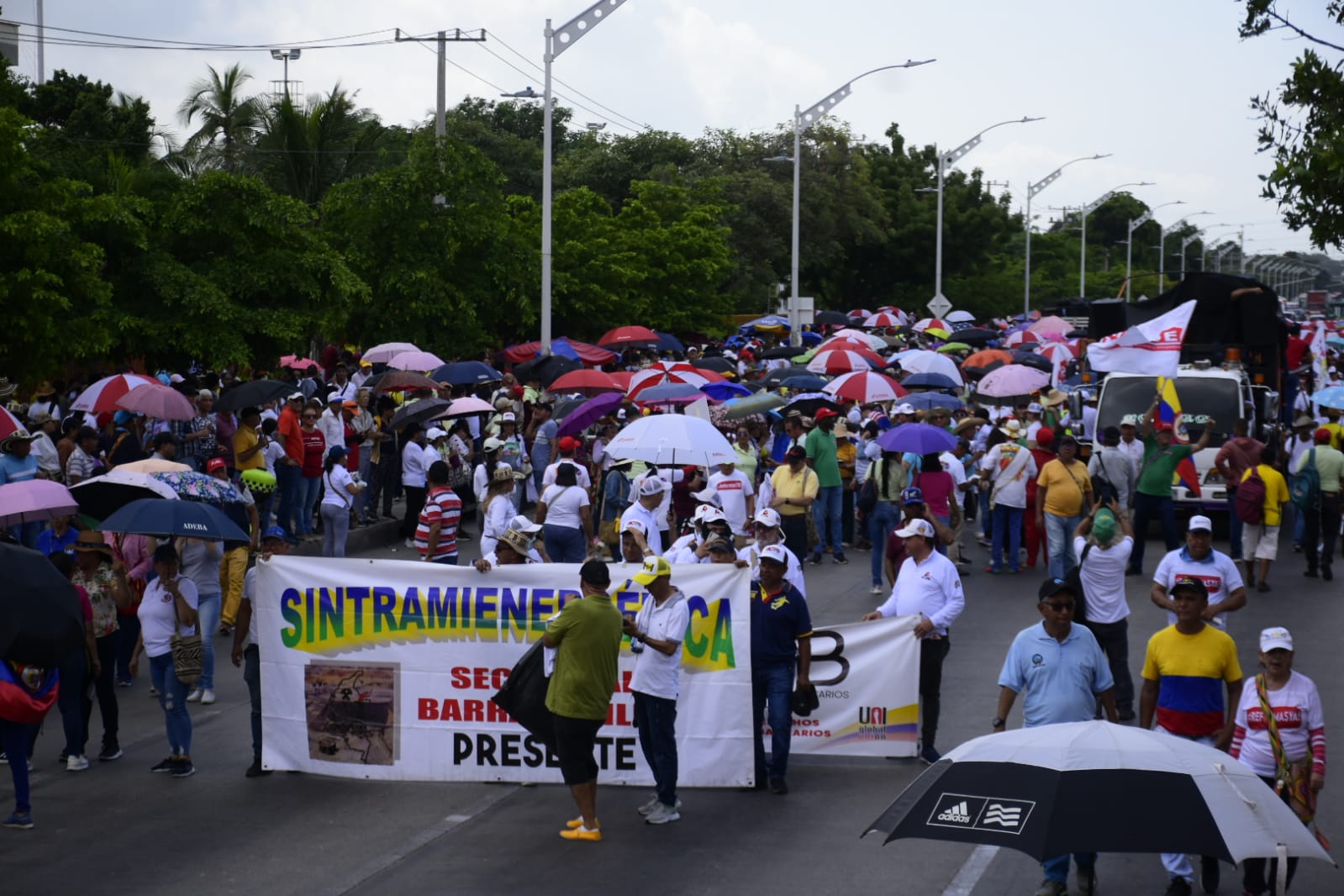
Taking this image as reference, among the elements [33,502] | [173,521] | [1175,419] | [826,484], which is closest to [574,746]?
[173,521]

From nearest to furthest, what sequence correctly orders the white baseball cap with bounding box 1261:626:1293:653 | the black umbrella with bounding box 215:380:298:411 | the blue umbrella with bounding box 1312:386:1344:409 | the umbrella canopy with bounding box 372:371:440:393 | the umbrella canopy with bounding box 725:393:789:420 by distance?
the white baseball cap with bounding box 1261:626:1293:653, the black umbrella with bounding box 215:380:298:411, the blue umbrella with bounding box 1312:386:1344:409, the umbrella canopy with bounding box 725:393:789:420, the umbrella canopy with bounding box 372:371:440:393

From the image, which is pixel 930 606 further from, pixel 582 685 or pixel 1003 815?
pixel 1003 815

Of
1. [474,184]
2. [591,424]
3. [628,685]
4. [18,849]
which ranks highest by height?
→ [474,184]

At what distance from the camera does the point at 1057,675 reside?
Result: 8.11m

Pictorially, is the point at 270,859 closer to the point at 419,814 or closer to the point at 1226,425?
the point at 419,814

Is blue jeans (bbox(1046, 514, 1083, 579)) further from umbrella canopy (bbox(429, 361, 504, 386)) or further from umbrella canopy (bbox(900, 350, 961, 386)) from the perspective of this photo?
umbrella canopy (bbox(900, 350, 961, 386))

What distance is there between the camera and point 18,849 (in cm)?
882

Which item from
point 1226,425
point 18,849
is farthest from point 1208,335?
point 18,849

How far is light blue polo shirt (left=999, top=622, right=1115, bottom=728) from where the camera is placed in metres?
8.05

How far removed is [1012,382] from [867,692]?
16.1 meters

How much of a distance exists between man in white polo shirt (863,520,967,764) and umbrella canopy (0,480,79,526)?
5744 mm

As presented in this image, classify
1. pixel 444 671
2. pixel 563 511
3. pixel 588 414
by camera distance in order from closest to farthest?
pixel 444 671, pixel 563 511, pixel 588 414

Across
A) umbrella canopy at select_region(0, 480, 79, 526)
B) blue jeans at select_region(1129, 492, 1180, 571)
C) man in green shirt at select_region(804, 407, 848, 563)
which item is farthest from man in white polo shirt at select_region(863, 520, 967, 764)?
blue jeans at select_region(1129, 492, 1180, 571)

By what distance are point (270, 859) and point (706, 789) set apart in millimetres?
2655
